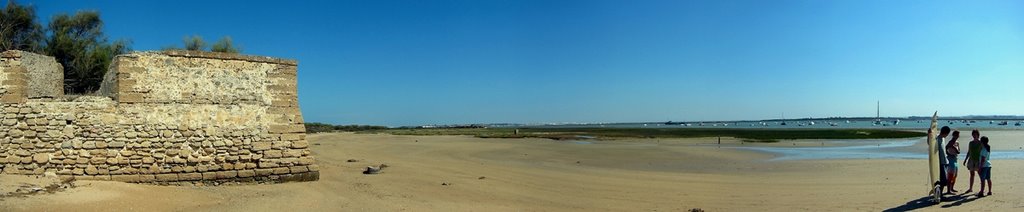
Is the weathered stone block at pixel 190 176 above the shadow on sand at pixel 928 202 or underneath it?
above

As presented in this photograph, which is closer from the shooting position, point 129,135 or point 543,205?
point 129,135

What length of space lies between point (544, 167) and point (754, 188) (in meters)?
7.38

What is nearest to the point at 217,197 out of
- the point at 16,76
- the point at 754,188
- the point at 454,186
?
the point at 16,76

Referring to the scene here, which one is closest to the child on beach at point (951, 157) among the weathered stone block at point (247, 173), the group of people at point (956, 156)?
the group of people at point (956, 156)

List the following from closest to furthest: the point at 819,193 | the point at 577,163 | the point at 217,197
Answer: the point at 217,197, the point at 819,193, the point at 577,163

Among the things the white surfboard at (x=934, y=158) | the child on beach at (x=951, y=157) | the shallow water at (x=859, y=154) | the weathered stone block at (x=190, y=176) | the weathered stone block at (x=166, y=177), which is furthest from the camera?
the shallow water at (x=859, y=154)

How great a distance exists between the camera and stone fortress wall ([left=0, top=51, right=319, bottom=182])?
10.4 m

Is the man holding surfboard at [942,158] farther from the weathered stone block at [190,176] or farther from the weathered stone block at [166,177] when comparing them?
the weathered stone block at [166,177]

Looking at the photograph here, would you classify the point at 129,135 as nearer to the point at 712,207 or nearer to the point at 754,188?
the point at 712,207

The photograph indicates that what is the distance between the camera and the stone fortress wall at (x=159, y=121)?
10367 millimetres

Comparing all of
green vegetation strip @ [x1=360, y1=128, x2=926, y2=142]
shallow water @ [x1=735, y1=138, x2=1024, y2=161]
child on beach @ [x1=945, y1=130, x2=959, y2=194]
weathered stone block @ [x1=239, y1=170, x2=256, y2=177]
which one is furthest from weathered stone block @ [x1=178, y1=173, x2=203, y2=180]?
green vegetation strip @ [x1=360, y1=128, x2=926, y2=142]

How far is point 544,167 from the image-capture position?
20.1 metres

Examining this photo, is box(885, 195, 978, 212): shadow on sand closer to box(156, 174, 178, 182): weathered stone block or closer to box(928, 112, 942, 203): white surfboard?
box(928, 112, 942, 203): white surfboard

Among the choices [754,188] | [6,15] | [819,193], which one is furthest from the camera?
[6,15]
